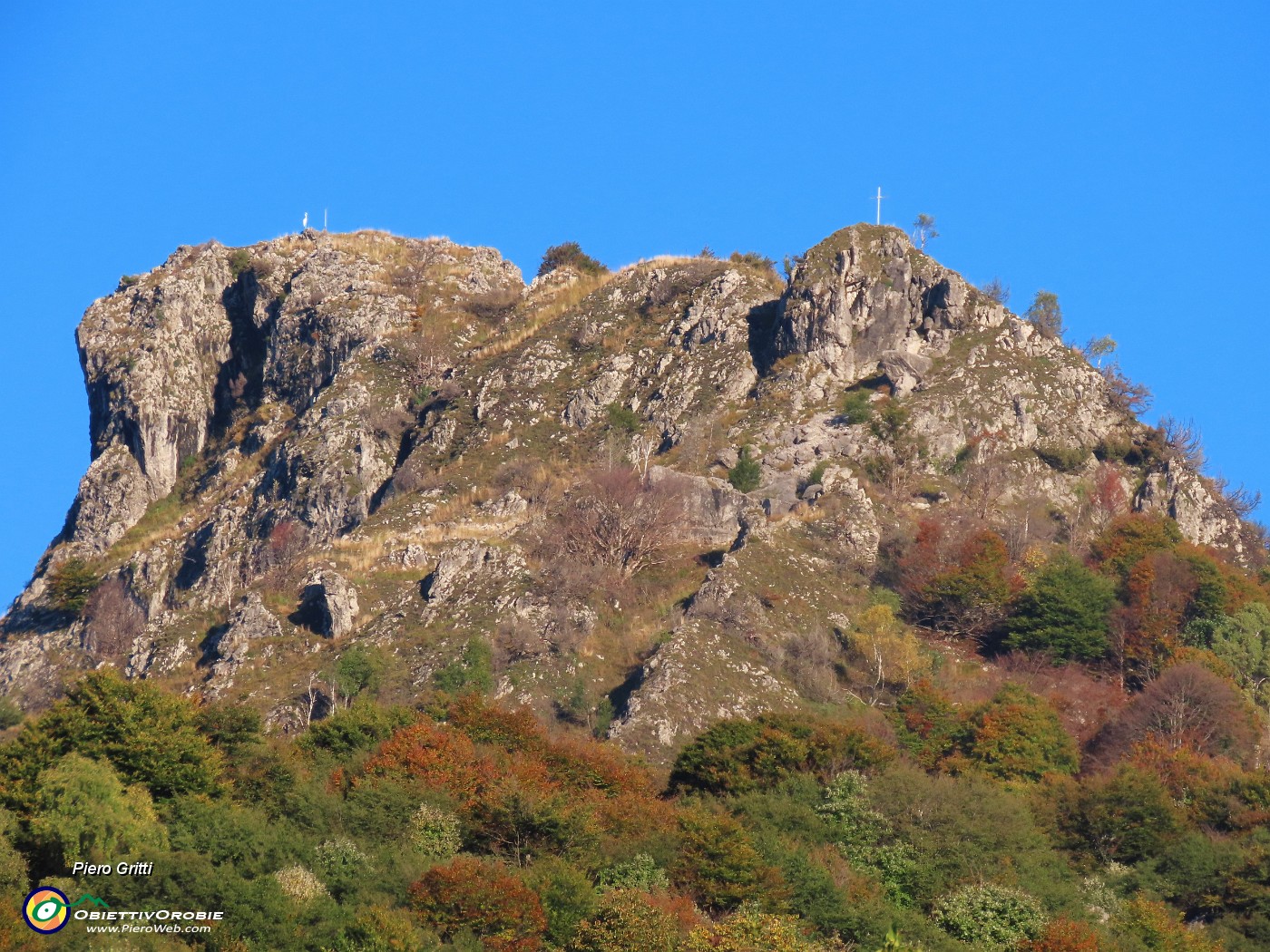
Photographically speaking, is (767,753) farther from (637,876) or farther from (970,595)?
(970,595)

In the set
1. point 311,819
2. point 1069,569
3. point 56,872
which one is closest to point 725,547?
point 1069,569

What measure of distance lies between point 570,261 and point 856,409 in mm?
29773

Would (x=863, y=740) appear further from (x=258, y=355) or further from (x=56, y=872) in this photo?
(x=258, y=355)

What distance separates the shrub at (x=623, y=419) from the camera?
104m

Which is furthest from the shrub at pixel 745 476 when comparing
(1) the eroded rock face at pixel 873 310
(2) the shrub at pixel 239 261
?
(2) the shrub at pixel 239 261

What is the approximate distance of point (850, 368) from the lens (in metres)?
105

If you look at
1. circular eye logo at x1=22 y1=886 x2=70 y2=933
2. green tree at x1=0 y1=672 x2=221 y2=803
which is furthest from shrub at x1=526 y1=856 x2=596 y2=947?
circular eye logo at x1=22 y1=886 x2=70 y2=933

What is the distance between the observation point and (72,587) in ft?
329

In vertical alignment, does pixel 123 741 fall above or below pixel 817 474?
below

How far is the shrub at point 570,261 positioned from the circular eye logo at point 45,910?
71.7 metres

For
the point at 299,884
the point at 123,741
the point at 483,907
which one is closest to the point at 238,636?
the point at 123,741

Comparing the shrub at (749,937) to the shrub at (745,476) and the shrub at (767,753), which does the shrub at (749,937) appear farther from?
the shrub at (745,476)

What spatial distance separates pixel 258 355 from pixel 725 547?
119ft

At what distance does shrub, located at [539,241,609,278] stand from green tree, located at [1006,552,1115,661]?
40.4 metres
